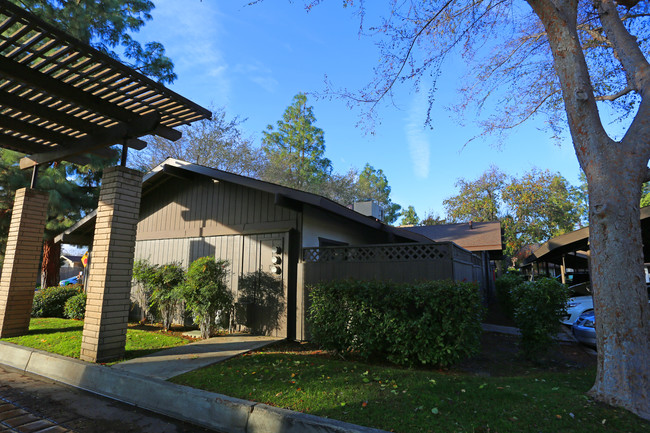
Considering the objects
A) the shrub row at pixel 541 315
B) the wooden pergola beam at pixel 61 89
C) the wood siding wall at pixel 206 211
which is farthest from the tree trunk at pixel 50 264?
the shrub row at pixel 541 315

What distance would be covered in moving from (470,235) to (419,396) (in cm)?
1545

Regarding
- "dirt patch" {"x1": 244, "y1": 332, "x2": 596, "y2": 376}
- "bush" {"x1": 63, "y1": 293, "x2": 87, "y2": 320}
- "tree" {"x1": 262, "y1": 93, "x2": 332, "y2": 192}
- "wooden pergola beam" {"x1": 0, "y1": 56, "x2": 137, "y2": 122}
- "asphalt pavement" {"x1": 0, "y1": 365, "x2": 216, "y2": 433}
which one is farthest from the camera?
"tree" {"x1": 262, "y1": 93, "x2": 332, "y2": 192}

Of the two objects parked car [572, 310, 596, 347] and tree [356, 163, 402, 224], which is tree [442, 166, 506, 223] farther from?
parked car [572, 310, 596, 347]

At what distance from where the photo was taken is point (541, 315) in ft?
20.8

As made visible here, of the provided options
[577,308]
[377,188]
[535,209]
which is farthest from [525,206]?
[577,308]

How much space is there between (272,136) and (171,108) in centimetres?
2452

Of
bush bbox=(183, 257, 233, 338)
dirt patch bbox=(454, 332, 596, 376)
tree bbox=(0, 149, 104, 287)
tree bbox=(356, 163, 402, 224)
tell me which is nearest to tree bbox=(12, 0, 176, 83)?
tree bbox=(0, 149, 104, 287)

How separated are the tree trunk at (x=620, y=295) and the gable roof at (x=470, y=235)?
37.3 ft

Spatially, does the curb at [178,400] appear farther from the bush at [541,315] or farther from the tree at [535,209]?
the tree at [535,209]

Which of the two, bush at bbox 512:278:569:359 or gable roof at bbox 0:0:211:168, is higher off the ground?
gable roof at bbox 0:0:211:168

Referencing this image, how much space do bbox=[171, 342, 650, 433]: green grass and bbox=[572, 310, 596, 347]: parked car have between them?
9.79 feet

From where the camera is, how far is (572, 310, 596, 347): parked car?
767cm

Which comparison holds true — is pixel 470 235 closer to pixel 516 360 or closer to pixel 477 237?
pixel 477 237

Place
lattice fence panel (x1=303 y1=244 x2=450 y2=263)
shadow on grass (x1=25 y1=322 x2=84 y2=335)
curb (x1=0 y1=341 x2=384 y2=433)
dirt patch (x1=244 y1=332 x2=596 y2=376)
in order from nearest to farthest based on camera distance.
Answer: curb (x1=0 y1=341 x2=384 y2=433) < dirt patch (x1=244 y1=332 x2=596 y2=376) < lattice fence panel (x1=303 y1=244 x2=450 y2=263) < shadow on grass (x1=25 y1=322 x2=84 y2=335)
